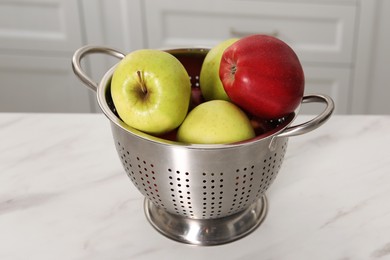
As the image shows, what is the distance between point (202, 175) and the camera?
505 mm

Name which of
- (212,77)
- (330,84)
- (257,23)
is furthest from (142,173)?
(330,84)

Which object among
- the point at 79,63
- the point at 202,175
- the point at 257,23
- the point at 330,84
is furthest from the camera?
the point at 330,84

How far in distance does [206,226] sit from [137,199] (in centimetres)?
10

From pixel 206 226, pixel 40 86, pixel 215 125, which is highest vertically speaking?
pixel 215 125

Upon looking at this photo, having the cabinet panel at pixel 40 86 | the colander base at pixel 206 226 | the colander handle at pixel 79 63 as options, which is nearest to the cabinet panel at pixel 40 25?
the cabinet panel at pixel 40 86

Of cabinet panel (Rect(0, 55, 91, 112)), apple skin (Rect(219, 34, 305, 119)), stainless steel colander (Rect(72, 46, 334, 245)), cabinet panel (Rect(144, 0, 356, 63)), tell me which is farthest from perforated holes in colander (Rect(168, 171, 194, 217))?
cabinet panel (Rect(0, 55, 91, 112))

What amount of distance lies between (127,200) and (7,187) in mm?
157

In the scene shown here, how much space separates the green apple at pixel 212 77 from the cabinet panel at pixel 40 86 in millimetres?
1039

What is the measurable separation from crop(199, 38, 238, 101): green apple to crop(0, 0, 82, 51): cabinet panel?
968mm

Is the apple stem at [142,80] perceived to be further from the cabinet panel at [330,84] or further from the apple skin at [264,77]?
the cabinet panel at [330,84]

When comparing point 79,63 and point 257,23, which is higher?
point 79,63

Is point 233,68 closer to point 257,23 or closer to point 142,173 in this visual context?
point 142,173

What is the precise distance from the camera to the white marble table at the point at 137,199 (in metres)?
0.56

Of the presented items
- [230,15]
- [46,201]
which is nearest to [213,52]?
[46,201]
